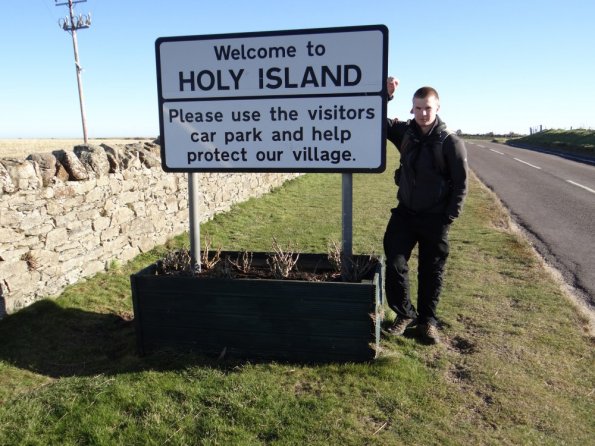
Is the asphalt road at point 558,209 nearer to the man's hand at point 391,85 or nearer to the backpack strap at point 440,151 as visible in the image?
Answer: the backpack strap at point 440,151

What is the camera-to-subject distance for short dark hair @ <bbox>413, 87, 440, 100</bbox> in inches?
148

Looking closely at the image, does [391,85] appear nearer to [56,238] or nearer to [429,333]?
[429,333]

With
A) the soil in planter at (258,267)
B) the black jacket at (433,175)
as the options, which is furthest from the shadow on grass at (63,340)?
the black jacket at (433,175)

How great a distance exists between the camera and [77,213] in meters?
5.24

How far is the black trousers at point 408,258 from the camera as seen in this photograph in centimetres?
402

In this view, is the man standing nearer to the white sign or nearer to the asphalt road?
the white sign

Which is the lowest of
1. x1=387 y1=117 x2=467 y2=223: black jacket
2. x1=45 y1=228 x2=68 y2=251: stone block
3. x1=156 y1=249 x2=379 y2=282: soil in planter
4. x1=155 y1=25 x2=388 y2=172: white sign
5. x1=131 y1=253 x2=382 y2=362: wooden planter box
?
x1=131 y1=253 x2=382 y2=362: wooden planter box

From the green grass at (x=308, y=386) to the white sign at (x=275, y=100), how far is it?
5.22 feet

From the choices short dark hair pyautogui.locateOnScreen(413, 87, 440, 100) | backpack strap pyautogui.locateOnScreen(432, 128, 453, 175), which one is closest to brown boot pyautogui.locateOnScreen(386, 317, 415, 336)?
backpack strap pyautogui.locateOnScreen(432, 128, 453, 175)

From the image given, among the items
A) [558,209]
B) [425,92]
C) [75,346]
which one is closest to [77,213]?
[75,346]

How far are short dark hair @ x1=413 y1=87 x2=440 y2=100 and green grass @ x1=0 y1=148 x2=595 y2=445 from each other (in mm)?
2010

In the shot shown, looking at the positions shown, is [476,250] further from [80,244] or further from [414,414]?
[80,244]

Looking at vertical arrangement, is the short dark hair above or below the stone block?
above

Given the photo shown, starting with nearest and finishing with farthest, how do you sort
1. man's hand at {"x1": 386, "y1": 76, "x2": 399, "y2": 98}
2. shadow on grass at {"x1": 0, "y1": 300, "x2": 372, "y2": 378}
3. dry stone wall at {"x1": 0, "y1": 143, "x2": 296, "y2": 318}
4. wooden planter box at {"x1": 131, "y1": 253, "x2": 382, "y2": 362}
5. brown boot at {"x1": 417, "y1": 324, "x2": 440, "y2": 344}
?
wooden planter box at {"x1": 131, "y1": 253, "x2": 382, "y2": 362} < shadow on grass at {"x1": 0, "y1": 300, "x2": 372, "y2": 378} < man's hand at {"x1": 386, "y1": 76, "x2": 399, "y2": 98} < brown boot at {"x1": 417, "y1": 324, "x2": 440, "y2": 344} < dry stone wall at {"x1": 0, "y1": 143, "x2": 296, "y2": 318}
